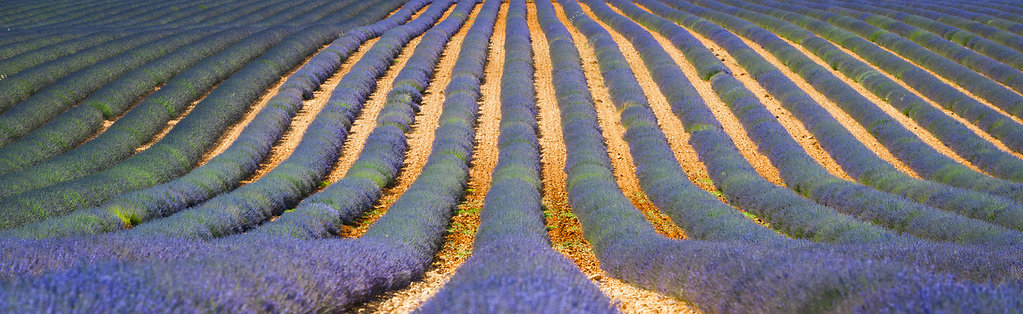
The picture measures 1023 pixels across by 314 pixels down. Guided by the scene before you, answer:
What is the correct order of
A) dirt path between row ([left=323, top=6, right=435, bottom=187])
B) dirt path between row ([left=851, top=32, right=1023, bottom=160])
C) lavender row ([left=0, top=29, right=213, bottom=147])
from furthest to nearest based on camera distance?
dirt path between row ([left=851, top=32, right=1023, bottom=160])
lavender row ([left=0, top=29, right=213, bottom=147])
dirt path between row ([left=323, top=6, right=435, bottom=187])

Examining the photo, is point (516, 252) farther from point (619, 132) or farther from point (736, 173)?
point (619, 132)

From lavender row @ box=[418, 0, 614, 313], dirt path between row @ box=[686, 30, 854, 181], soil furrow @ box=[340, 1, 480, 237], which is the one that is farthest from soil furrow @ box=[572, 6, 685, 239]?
soil furrow @ box=[340, 1, 480, 237]

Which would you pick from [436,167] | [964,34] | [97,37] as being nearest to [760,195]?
[436,167]

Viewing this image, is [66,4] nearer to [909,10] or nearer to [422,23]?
[422,23]

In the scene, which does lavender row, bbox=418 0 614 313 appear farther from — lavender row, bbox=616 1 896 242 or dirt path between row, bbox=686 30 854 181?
dirt path between row, bbox=686 30 854 181

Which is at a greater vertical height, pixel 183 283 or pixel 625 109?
pixel 183 283

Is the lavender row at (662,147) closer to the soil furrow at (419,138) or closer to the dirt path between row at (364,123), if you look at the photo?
the soil furrow at (419,138)

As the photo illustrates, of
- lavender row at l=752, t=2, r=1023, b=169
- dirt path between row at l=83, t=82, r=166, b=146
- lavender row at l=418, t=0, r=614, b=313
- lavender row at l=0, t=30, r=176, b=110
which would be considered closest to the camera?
lavender row at l=418, t=0, r=614, b=313

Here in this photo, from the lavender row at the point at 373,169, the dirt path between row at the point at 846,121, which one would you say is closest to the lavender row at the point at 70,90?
the lavender row at the point at 373,169
